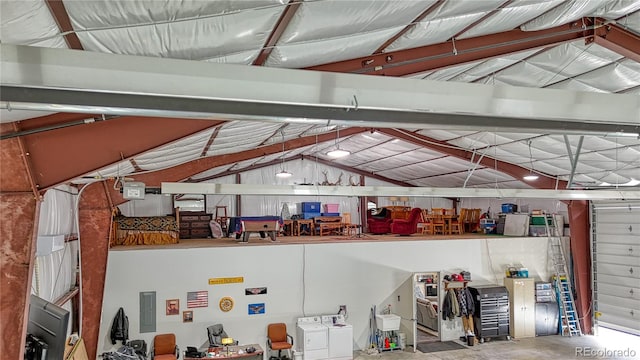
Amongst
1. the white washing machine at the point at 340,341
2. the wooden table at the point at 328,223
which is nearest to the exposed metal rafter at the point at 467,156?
the wooden table at the point at 328,223

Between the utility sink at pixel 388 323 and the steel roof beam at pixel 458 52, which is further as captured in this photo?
the utility sink at pixel 388 323

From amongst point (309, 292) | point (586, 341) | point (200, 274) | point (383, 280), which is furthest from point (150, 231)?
point (586, 341)

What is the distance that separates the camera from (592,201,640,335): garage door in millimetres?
11328

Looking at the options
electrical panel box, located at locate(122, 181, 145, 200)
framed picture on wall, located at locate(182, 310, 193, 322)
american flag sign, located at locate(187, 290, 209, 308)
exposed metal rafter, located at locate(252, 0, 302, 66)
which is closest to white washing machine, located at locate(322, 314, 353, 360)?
american flag sign, located at locate(187, 290, 209, 308)

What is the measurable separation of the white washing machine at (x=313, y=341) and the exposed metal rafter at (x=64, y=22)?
880 centimetres

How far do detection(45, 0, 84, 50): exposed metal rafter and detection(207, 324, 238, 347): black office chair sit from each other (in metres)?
8.29

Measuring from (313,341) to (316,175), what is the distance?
23.8 ft

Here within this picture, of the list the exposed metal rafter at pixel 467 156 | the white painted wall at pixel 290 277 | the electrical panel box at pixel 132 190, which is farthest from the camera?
the exposed metal rafter at pixel 467 156

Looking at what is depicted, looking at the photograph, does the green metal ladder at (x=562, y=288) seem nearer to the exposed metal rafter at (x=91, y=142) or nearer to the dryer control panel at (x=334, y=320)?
the dryer control panel at (x=334, y=320)

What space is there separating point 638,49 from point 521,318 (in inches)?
374

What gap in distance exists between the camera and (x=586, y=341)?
11719mm

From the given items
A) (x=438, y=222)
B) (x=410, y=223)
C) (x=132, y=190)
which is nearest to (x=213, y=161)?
(x=132, y=190)

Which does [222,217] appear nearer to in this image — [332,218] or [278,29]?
[332,218]

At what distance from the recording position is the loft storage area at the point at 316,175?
86.7 inches
